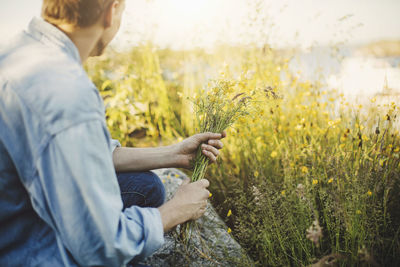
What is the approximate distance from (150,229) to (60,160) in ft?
1.23

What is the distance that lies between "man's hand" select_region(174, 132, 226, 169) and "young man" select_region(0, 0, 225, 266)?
501 millimetres

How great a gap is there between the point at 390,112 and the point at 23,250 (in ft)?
6.26

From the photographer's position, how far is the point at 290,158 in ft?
6.93

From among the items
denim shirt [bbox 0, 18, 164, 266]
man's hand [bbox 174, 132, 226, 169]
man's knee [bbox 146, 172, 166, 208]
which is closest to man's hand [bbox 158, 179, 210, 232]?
denim shirt [bbox 0, 18, 164, 266]

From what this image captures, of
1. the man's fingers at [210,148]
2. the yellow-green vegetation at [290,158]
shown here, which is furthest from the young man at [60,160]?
the yellow-green vegetation at [290,158]

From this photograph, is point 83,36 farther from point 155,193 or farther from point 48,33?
point 155,193

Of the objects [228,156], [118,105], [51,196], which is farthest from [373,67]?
[51,196]

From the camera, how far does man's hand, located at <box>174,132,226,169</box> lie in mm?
1495

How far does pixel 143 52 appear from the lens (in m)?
3.34

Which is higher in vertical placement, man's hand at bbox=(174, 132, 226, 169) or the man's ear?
the man's ear

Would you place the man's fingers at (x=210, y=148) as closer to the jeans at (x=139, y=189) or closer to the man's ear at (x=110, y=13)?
the jeans at (x=139, y=189)

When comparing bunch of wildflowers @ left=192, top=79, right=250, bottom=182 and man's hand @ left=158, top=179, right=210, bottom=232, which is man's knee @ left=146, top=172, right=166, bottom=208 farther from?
man's hand @ left=158, top=179, right=210, bottom=232

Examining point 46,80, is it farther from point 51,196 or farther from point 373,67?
point 373,67

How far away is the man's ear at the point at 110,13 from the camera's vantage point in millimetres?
1050
